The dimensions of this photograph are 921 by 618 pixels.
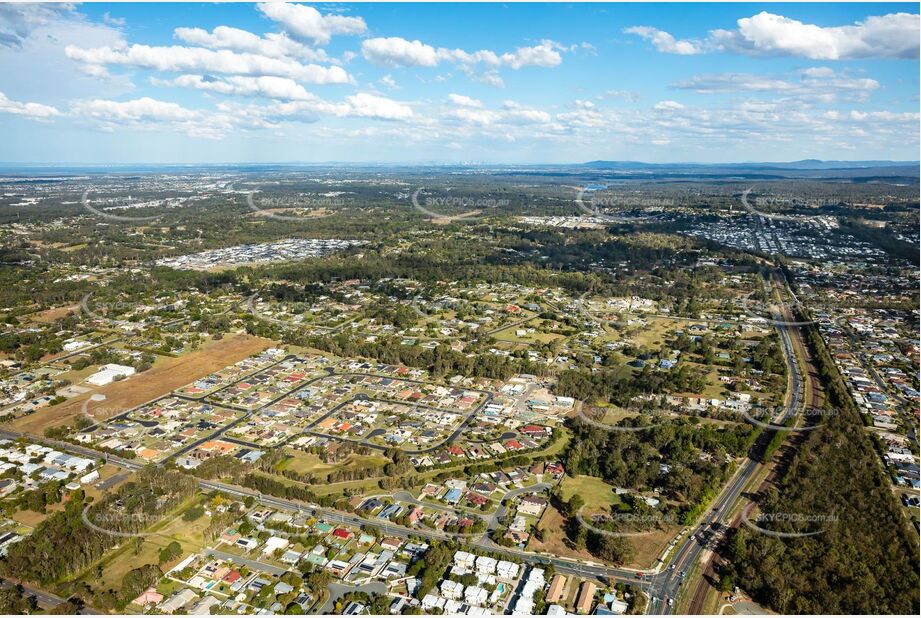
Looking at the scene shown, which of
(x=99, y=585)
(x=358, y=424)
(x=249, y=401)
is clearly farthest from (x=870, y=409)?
(x=99, y=585)

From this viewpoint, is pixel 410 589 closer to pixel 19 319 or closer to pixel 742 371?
pixel 742 371
